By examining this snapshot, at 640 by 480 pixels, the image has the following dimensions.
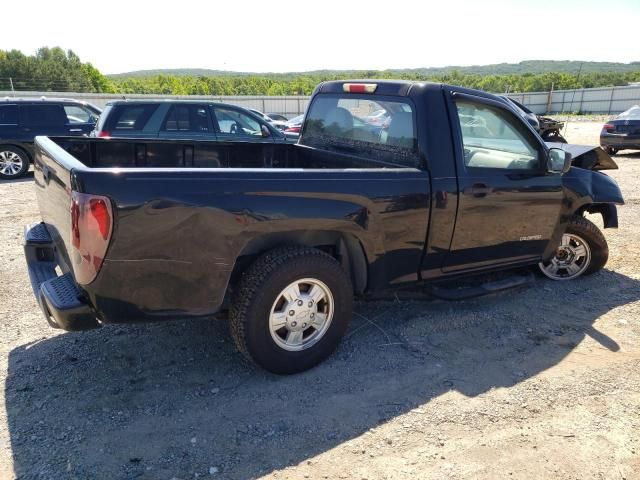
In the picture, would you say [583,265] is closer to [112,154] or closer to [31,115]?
[112,154]

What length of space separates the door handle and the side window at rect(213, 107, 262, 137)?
6601 mm

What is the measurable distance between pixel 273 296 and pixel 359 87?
2.11 metres

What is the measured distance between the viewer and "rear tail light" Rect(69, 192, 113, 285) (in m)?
2.57

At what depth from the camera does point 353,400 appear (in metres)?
3.18

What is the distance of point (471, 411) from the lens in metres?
3.10

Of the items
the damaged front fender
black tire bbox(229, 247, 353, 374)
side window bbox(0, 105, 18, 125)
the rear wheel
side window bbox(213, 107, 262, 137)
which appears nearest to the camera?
black tire bbox(229, 247, 353, 374)

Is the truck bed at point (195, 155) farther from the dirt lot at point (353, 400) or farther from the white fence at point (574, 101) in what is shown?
the white fence at point (574, 101)

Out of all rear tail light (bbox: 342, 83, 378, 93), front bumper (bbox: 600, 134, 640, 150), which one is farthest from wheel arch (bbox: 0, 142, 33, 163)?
front bumper (bbox: 600, 134, 640, 150)

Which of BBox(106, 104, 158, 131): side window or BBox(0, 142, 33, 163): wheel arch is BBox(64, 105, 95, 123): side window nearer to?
BBox(0, 142, 33, 163): wheel arch

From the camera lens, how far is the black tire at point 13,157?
11328 millimetres

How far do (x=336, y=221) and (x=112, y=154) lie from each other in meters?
2.34

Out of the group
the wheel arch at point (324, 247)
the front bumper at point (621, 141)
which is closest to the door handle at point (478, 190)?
the wheel arch at point (324, 247)

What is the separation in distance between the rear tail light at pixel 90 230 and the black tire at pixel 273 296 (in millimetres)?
860

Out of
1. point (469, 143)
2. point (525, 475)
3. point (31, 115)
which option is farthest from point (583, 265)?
point (31, 115)
